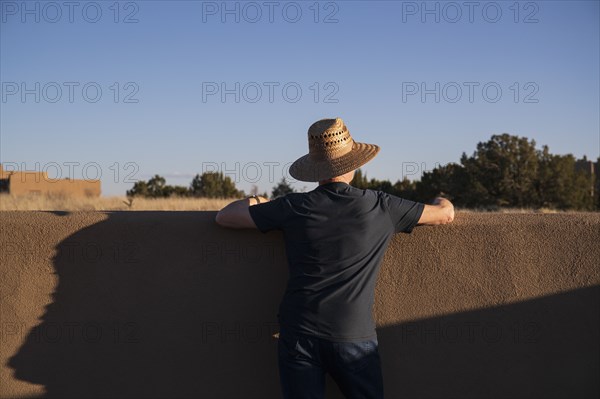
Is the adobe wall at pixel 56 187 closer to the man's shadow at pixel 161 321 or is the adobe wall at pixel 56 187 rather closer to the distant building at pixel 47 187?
the distant building at pixel 47 187

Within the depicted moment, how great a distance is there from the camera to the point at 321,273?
9.99 feet

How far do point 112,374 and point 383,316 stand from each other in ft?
5.40

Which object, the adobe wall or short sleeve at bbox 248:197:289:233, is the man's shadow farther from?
the adobe wall

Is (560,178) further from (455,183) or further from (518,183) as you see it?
(455,183)

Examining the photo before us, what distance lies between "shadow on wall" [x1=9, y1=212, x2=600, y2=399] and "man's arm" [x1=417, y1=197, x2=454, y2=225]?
68 centimetres

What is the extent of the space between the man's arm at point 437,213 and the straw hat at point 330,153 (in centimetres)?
41

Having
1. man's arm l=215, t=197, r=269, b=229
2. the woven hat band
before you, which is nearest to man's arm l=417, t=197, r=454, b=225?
the woven hat band

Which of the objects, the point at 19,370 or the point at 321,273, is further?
the point at 19,370

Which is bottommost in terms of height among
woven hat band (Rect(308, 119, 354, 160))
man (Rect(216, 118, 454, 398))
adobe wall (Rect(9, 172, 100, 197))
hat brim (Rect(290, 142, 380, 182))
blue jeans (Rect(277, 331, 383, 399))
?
blue jeans (Rect(277, 331, 383, 399))

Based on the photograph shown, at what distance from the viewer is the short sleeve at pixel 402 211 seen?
10.5 ft

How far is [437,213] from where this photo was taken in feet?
11.2

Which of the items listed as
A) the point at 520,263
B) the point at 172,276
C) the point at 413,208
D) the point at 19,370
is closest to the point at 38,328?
the point at 19,370

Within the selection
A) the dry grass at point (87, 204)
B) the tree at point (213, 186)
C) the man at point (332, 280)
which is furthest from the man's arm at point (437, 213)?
the tree at point (213, 186)

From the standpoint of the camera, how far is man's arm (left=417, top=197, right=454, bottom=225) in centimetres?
336
